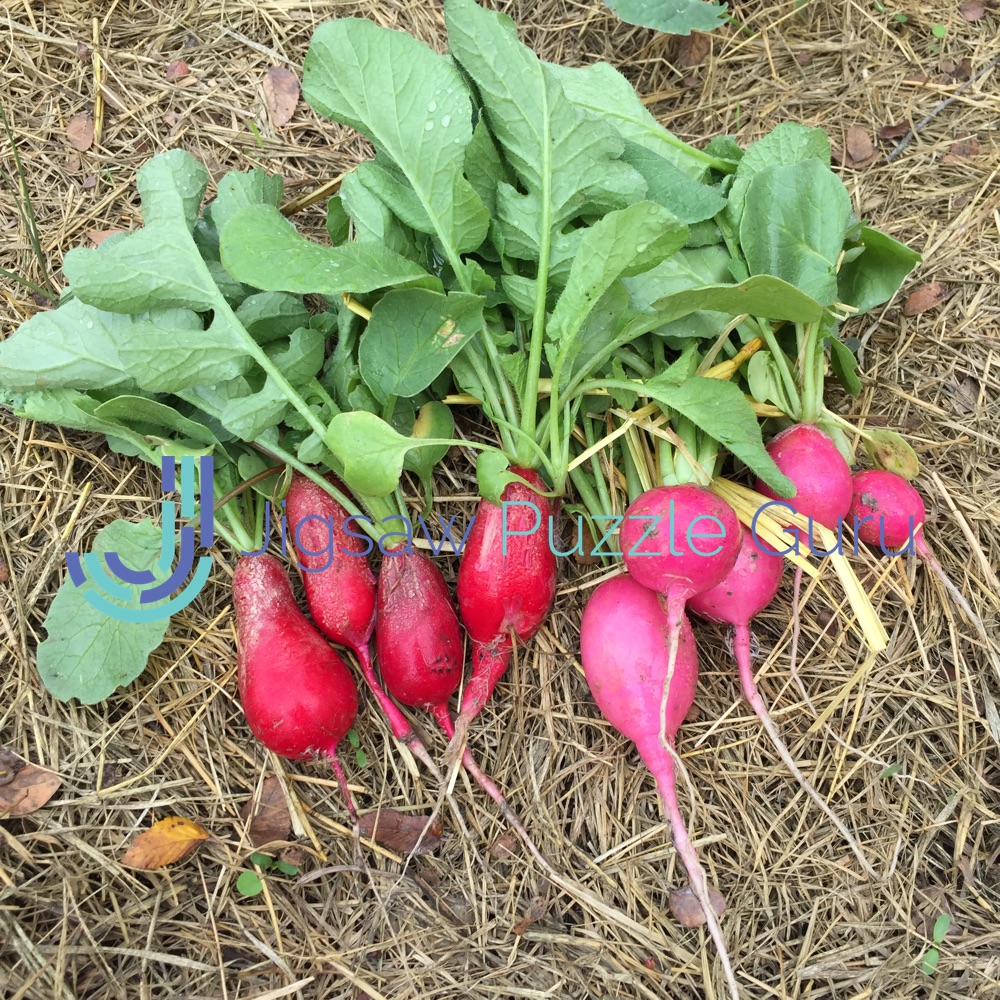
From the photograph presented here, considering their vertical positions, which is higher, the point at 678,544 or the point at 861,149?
the point at 861,149

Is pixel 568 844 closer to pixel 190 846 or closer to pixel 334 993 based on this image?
pixel 334 993

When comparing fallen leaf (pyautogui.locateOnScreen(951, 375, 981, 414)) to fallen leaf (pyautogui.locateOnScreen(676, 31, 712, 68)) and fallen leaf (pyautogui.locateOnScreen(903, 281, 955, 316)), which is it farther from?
fallen leaf (pyautogui.locateOnScreen(676, 31, 712, 68))

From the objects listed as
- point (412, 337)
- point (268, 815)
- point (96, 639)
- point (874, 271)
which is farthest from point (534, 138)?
point (268, 815)

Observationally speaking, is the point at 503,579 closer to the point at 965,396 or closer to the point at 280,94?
the point at 965,396

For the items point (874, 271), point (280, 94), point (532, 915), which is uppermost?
point (280, 94)

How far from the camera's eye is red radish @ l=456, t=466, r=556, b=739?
142cm

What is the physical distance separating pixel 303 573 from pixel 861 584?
1126mm

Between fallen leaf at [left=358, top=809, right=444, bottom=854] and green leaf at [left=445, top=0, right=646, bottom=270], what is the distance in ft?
3.59

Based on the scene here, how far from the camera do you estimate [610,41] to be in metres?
1.93

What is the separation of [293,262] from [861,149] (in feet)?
4.68

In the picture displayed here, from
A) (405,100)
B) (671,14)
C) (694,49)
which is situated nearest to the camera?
(405,100)

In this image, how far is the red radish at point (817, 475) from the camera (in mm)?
1453

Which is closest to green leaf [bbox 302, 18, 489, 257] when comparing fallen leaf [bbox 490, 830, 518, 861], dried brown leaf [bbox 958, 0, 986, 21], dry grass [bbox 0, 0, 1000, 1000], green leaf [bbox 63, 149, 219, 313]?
green leaf [bbox 63, 149, 219, 313]

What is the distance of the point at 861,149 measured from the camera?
1841mm
